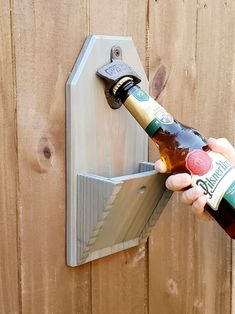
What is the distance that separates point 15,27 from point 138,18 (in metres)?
0.23

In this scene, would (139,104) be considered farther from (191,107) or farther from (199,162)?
(191,107)

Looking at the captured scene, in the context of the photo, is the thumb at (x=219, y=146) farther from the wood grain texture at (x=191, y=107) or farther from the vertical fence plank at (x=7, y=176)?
the vertical fence plank at (x=7, y=176)

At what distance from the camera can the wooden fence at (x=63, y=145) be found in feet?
2.07

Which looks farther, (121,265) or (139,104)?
(121,265)

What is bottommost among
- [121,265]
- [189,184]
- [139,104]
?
[121,265]

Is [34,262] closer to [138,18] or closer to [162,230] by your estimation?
[162,230]

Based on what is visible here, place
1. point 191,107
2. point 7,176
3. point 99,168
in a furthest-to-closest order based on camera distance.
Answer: point 191,107, point 99,168, point 7,176

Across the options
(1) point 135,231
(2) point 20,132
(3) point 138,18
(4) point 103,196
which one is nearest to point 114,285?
(1) point 135,231

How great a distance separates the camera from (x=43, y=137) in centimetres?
66

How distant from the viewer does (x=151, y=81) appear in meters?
0.82

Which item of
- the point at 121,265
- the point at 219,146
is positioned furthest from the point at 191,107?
the point at 121,265

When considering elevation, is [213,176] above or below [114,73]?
below

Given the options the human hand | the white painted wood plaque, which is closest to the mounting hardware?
the white painted wood plaque

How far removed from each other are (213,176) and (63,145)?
20 cm
